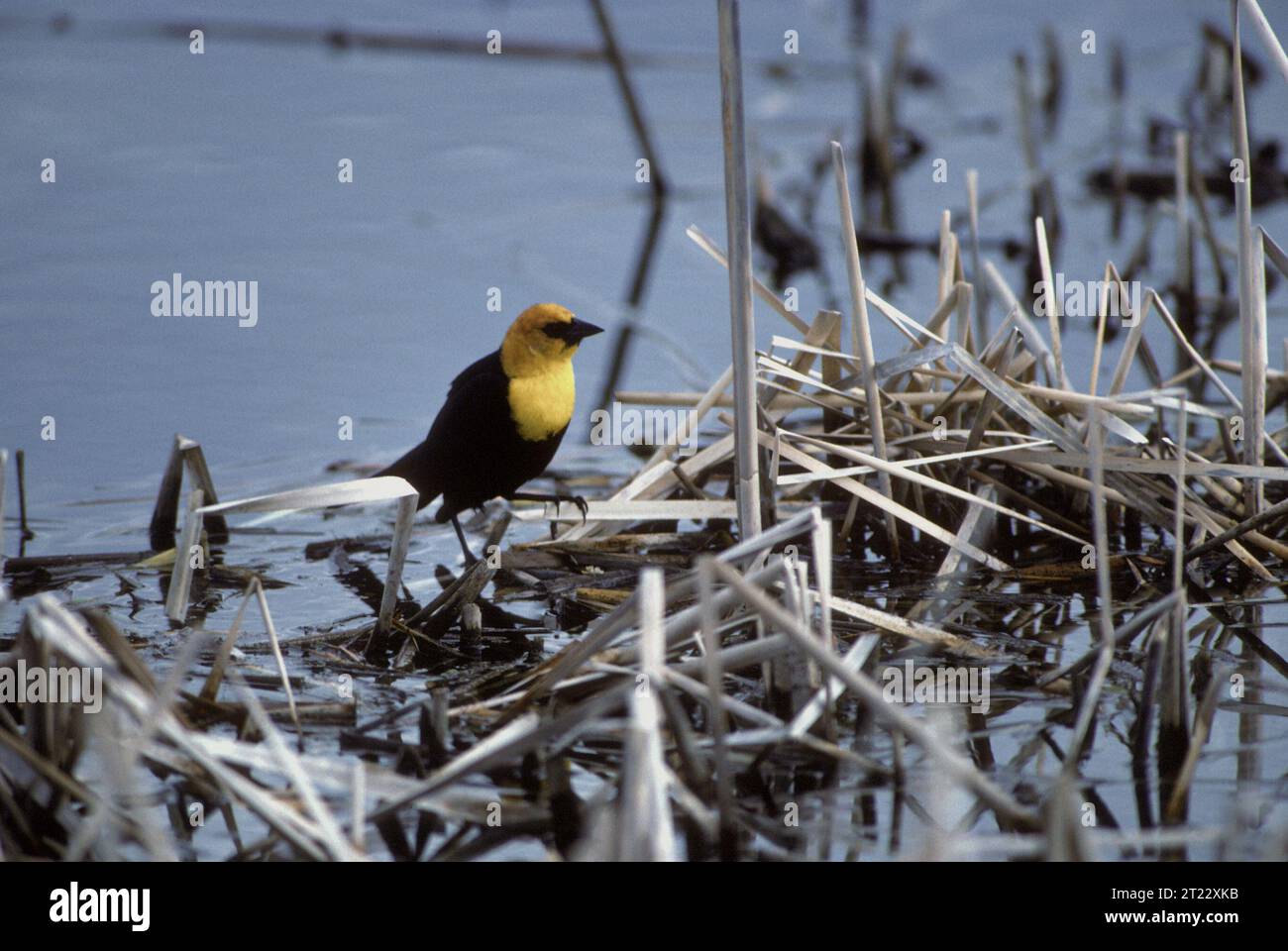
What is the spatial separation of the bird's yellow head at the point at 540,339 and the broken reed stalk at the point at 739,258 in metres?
0.86

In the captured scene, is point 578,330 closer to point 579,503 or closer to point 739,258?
point 579,503

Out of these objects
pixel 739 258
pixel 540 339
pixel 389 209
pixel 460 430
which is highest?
pixel 389 209

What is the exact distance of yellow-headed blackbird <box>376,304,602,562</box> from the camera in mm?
4289

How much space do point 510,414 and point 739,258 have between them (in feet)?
3.54

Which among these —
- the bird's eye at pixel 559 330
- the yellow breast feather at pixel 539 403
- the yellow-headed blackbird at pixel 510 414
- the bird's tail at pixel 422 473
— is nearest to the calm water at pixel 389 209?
the bird's tail at pixel 422 473

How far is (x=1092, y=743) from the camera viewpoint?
336 centimetres

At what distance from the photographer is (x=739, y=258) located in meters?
3.46

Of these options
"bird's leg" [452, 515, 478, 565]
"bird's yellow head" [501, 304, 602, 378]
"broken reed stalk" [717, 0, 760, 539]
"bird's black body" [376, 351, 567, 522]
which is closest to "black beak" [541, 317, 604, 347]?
"bird's yellow head" [501, 304, 602, 378]

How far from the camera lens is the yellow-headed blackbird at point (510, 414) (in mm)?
4289

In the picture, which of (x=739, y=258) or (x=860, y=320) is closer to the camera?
(x=739, y=258)

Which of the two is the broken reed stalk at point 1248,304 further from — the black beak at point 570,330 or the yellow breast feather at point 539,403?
the yellow breast feather at point 539,403

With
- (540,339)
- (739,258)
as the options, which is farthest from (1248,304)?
(540,339)

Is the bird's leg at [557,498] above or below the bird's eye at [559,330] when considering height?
below

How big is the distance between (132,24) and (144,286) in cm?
466
